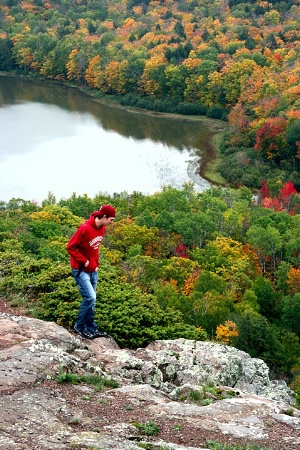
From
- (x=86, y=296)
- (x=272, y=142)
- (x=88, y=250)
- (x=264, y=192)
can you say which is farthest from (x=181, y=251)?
(x=272, y=142)

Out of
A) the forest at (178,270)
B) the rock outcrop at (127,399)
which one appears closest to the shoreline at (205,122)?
the forest at (178,270)

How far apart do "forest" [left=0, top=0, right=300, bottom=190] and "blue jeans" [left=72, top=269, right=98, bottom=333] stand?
40162 mm

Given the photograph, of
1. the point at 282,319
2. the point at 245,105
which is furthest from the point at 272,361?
the point at 245,105

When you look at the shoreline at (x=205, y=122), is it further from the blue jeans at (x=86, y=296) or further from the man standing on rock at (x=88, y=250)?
the man standing on rock at (x=88, y=250)

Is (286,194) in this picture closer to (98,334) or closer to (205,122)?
(205,122)

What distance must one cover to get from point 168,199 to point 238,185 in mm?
14695

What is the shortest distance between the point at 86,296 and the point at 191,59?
7382cm

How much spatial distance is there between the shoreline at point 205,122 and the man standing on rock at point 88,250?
41861 millimetres

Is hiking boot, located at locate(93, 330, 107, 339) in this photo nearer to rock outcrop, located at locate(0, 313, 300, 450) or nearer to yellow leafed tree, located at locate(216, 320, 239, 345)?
rock outcrop, located at locate(0, 313, 300, 450)

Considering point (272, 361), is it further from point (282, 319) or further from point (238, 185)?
point (238, 185)

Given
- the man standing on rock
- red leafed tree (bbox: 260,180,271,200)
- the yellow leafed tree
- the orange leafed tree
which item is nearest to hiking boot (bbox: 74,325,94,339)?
the man standing on rock

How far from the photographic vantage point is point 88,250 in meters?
9.38

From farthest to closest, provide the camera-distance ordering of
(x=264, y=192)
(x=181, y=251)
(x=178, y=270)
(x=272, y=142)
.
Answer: (x=272, y=142)
(x=264, y=192)
(x=181, y=251)
(x=178, y=270)

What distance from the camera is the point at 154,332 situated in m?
11.2
